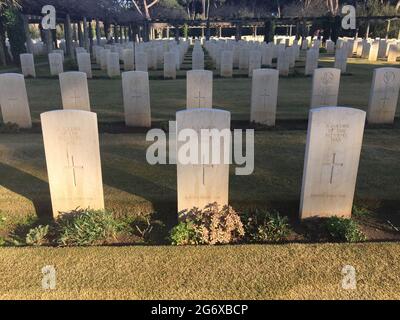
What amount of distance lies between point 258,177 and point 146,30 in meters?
38.1

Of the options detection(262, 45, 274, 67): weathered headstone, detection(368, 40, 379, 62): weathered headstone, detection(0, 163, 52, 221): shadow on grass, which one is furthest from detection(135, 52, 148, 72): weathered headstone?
detection(368, 40, 379, 62): weathered headstone

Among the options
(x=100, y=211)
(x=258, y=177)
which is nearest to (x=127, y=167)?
(x=100, y=211)

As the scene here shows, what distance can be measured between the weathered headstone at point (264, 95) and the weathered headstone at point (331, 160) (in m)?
4.19

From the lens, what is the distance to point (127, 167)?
18.9 ft

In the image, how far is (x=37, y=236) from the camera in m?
3.95

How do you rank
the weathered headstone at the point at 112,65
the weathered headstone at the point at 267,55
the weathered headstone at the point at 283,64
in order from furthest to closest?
the weathered headstone at the point at 267,55, the weathered headstone at the point at 283,64, the weathered headstone at the point at 112,65

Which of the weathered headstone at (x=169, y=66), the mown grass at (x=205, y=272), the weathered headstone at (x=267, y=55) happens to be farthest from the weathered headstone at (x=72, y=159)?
the weathered headstone at (x=267, y=55)

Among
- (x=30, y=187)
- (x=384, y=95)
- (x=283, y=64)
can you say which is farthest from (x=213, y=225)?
(x=283, y=64)

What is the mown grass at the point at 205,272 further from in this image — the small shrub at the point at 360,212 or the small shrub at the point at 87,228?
the small shrub at the point at 360,212

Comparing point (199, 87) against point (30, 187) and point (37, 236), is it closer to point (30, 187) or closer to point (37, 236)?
point (30, 187)

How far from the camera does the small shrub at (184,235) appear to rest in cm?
389

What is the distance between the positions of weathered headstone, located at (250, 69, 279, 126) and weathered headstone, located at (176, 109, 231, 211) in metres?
4.28

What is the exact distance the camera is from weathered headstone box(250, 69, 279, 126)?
8.04 metres

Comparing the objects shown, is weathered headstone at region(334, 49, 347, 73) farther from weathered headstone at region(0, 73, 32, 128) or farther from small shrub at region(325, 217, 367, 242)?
small shrub at region(325, 217, 367, 242)
